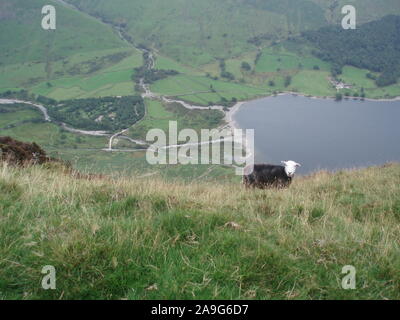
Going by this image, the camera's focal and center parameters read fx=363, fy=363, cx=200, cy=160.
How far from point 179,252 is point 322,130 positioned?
10695 centimetres

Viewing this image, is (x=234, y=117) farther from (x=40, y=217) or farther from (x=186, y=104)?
(x=40, y=217)

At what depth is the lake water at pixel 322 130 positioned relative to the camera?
83062mm

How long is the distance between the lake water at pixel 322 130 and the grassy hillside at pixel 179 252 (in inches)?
2569

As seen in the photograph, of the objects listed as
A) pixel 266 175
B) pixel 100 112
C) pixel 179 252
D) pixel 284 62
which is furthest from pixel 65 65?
pixel 179 252

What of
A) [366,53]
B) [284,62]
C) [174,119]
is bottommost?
[174,119]

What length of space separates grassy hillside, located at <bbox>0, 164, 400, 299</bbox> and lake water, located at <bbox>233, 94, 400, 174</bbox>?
65.3 metres

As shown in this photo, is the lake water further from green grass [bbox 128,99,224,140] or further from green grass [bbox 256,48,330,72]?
green grass [bbox 256,48,330,72]

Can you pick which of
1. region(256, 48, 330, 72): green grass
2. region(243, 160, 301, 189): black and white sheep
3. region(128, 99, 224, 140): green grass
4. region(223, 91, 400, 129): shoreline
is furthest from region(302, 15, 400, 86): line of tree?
region(243, 160, 301, 189): black and white sheep

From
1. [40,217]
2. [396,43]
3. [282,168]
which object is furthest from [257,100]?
[40,217]

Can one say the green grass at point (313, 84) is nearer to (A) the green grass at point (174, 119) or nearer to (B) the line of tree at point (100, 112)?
(A) the green grass at point (174, 119)

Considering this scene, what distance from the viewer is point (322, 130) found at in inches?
4119

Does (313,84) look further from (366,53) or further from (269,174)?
(269,174)

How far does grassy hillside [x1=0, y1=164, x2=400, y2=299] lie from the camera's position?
3.66 metres
